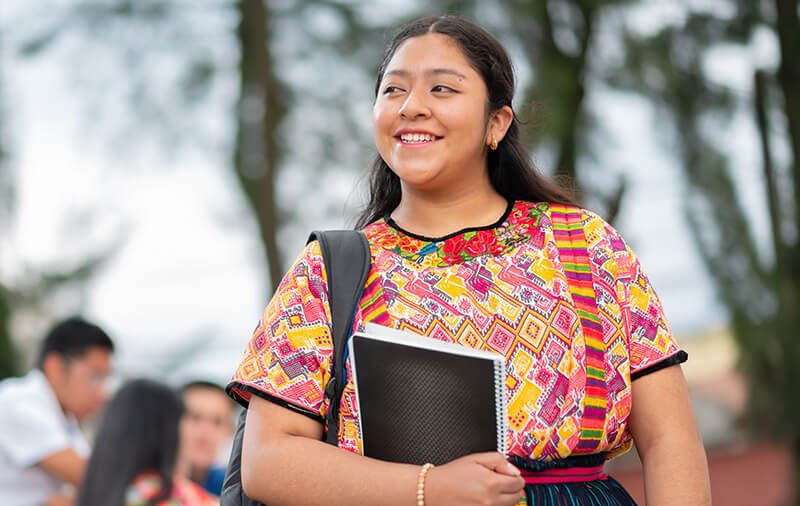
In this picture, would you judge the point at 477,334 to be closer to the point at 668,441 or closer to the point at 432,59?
the point at 668,441

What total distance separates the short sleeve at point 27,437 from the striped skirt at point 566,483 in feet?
9.90

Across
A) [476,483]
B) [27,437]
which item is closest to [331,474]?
[476,483]

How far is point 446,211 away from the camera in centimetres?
246

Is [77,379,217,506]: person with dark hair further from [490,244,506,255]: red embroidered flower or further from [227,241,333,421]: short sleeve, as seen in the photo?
[490,244,506,255]: red embroidered flower

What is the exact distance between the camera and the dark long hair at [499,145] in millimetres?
2461

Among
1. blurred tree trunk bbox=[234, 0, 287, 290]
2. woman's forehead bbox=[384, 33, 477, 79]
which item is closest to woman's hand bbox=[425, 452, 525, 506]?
woman's forehead bbox=[384, 33, 477, 79]

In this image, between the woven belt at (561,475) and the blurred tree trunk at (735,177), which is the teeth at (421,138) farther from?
the blurred tree trunk at (735,177)

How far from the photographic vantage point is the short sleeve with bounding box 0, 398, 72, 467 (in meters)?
4.72

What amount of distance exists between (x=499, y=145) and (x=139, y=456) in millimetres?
2167

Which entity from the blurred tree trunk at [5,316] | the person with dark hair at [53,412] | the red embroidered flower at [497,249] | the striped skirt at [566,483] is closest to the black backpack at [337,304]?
the red embroidered flower at [497,249]

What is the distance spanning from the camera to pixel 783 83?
1106cm

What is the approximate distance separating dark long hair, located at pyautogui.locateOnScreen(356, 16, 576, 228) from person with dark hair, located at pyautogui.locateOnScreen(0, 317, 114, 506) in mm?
2483

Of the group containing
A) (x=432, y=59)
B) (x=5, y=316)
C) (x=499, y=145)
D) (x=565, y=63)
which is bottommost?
(x=5, y=316)

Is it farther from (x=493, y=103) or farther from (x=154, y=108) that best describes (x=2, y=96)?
(x=493, y=103)
